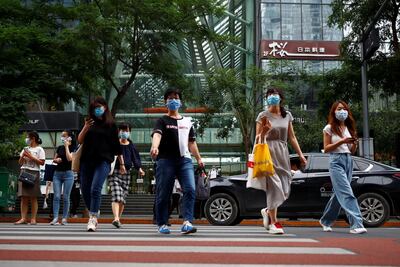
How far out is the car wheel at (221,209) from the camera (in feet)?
37.0

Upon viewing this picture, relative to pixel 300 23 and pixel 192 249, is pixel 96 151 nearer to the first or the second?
pixel 192 249

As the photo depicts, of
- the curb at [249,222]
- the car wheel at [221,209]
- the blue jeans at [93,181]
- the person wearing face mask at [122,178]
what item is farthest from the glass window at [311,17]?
the blue jeans at [93,181]

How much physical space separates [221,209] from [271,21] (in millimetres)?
32611

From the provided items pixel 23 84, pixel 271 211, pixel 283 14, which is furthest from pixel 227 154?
pixel 271 211

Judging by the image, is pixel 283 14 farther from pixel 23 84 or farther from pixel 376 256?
pixel 376 256

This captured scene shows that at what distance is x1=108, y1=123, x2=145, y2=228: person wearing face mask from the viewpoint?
8.71m

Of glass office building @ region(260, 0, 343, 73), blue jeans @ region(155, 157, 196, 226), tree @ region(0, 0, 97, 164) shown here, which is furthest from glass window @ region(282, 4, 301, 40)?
blue jeans @ region(155, 157, 196, 226)

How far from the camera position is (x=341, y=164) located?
7.49 meters

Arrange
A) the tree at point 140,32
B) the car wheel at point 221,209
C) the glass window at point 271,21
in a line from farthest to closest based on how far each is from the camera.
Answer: the glass window at point 271,21 → the tree at point 140,32 → the car wheel at point 221,209

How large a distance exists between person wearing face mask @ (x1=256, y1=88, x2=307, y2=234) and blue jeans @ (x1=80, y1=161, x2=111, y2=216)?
208 cm

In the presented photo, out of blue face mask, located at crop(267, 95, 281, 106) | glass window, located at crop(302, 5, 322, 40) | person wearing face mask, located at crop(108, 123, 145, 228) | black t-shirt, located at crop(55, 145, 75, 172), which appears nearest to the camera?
blue face mask, located at crop(267, 95, 281, 106)

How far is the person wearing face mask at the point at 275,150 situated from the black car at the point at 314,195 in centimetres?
399

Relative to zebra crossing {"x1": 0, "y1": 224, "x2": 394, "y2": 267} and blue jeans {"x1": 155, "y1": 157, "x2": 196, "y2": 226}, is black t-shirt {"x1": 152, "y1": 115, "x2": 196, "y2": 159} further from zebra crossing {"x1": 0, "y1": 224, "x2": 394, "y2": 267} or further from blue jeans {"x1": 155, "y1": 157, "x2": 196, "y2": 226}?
zebra crossing {"x1": 0, "y1": 224, "x2": 394, "y2": 267}

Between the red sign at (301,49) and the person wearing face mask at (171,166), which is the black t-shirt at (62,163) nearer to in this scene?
the person wearing face mask at (171,166)
